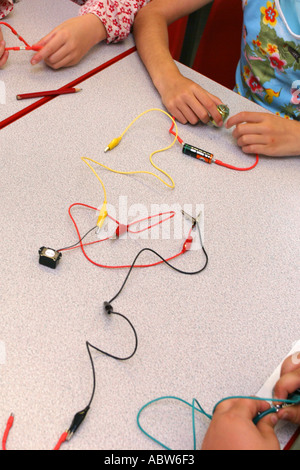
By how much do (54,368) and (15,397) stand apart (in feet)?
0.21

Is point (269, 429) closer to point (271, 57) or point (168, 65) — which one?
point (168, 65)

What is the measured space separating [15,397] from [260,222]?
54 centimetres

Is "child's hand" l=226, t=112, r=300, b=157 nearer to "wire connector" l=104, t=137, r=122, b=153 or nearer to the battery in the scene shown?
the battery

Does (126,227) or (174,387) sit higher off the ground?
(126,227)

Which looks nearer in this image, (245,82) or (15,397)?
(15,397)

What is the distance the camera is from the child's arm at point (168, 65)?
3.20 feet

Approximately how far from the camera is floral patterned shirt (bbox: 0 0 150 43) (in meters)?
1.09

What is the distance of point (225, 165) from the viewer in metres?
0.93

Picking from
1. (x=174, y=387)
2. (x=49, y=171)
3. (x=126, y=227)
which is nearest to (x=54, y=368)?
(x=174, y=387)

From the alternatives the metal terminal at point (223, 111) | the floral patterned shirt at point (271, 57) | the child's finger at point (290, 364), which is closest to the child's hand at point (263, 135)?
the metal terminal at point (223, 111)

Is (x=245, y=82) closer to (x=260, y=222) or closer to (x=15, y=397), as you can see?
(x=260, y=222)
